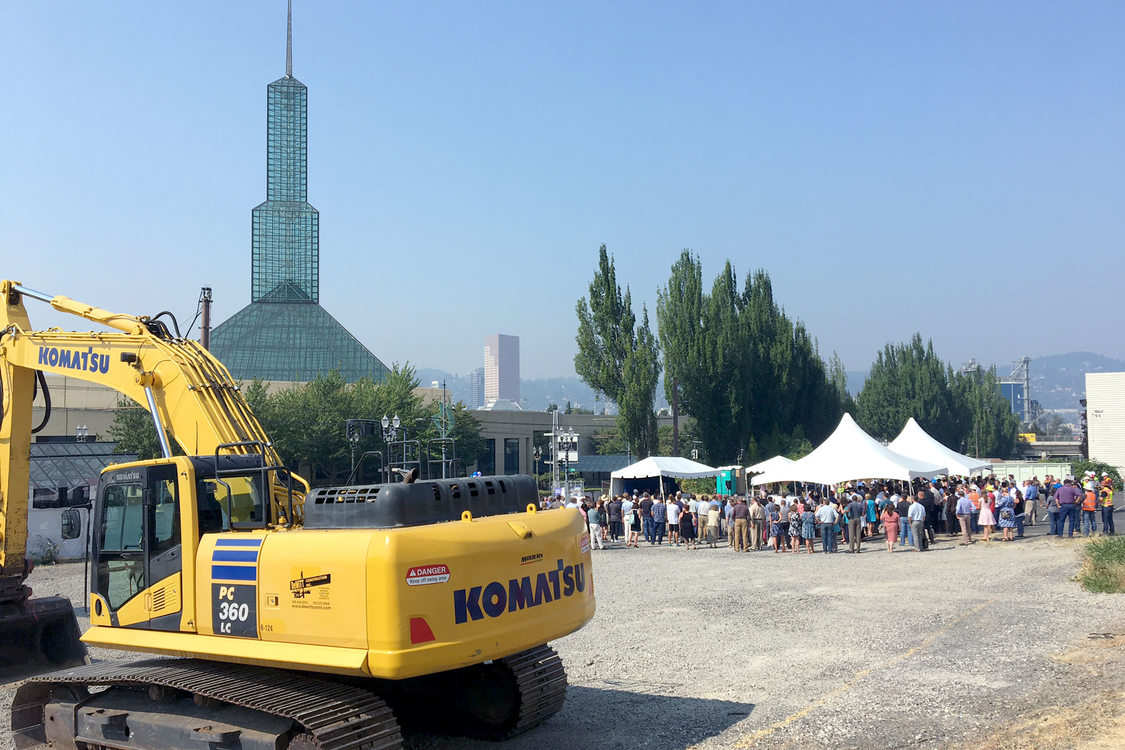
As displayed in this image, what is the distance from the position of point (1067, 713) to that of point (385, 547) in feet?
20.2

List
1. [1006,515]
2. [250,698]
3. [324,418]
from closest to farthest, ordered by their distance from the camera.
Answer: [250,698] → [1006,515] → [324,418]

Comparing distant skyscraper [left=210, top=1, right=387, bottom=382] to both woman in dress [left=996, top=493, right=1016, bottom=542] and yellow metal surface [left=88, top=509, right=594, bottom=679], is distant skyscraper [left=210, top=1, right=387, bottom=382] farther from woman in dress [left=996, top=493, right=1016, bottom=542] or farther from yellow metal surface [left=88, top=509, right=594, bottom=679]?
yellow metal surface [left=88, top=509, right=594, bottom=679]

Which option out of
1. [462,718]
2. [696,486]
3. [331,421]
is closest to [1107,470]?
[696,486]

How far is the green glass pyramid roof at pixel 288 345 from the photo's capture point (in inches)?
2761

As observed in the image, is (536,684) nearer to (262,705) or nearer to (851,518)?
(262,705)

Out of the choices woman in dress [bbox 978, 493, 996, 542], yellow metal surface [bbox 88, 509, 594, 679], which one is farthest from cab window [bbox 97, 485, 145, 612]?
woman in dress [bbox 978, 493, 996, 542]

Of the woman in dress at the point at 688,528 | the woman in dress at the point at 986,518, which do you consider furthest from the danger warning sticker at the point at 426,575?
the woman in dress at the point at 986,518

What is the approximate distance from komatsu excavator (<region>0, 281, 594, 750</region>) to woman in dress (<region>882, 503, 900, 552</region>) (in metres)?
16.0

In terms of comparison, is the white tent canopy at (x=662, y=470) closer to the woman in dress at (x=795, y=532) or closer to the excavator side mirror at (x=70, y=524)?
the woman in dress at (x=795, y=532)

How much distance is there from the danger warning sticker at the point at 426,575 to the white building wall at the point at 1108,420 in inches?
2369

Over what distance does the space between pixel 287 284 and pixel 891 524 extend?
207 feet

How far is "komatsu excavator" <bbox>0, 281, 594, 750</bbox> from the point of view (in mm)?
6508

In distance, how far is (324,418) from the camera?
47375 mm

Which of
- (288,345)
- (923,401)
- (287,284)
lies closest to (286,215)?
(287,284)
